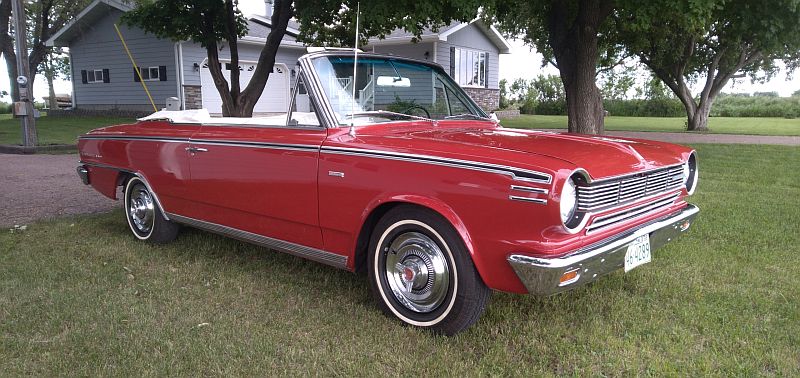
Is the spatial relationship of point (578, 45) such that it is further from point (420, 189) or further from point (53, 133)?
point (53, 133)

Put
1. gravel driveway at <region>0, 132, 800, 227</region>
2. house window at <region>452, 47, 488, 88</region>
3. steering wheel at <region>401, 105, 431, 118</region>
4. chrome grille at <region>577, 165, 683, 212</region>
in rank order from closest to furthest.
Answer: chrome grille at <region>577, 165, 683, 212</region>, steering wheel at <region>401, 105, 431, 118</region>, gravel driveway at <region>0, 132, 800, 227</region>, house window at <region>452, 47, 488, 88</region>

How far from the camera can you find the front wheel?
2994 mm

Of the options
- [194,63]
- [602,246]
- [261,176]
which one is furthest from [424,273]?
[194,63]

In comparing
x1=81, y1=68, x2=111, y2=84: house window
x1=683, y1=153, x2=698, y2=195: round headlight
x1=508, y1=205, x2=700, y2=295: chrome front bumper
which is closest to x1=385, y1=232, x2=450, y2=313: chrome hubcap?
x1=508, y1=205, x2=700, y2=295: chrome front bumper

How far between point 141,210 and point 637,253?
4.10m

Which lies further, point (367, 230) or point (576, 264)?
point (367, 230)

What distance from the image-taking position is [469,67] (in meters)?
25.5

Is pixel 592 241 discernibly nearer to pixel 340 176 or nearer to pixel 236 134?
pixel 340 176

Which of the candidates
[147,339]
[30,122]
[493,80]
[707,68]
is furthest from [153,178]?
[493,80]

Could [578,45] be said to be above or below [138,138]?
above

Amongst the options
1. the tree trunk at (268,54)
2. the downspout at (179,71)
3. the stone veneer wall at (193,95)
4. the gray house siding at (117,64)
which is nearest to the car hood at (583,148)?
the tree trunk at (268,54)

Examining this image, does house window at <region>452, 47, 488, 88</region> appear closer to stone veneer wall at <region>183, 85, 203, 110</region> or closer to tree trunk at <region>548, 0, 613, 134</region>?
stone veneer wall at <region>183, 85, 203, 110</region>

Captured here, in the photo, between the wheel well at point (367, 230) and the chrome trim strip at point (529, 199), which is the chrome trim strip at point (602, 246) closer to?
the chrome trim strip at point (529, 199)

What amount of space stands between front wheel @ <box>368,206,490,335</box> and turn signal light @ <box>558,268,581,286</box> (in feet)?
1.40
